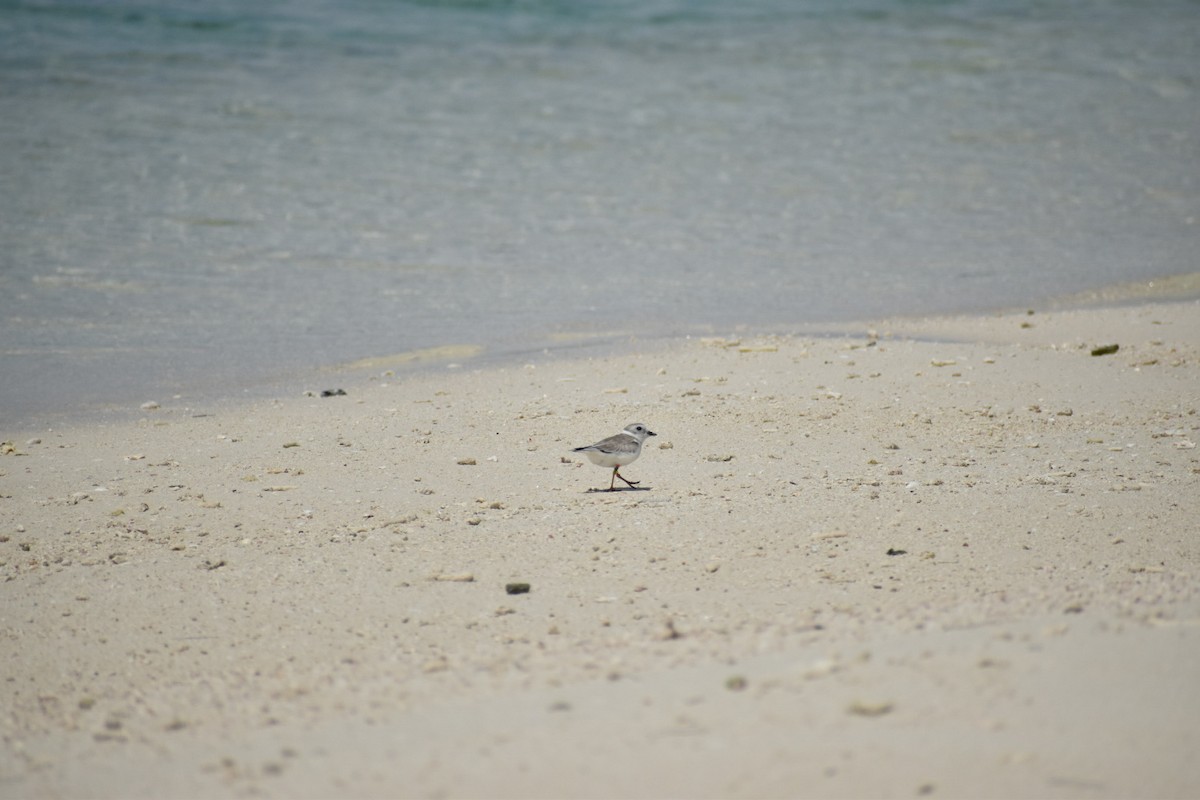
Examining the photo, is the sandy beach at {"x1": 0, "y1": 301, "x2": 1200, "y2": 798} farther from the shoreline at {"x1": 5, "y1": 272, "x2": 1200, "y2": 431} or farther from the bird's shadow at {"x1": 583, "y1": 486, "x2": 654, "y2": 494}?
the shoreline at {"x1": 5, "y1": 272, "x2": 1200, "y2": 431}

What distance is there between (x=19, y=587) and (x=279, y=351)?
176 inches

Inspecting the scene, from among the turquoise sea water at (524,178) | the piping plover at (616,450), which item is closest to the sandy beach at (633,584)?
the piping plover at (616,450)

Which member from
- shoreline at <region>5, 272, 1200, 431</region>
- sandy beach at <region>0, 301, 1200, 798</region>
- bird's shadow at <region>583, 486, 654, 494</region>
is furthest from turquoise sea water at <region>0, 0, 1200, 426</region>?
bird's shadow at <region>583, 486, 654, 494</region>

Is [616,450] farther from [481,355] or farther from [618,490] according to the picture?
[481,355]

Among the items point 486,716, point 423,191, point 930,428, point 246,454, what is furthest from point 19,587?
point 423,191

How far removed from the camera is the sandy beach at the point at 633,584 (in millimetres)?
3225

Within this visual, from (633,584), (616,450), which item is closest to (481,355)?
(616,450)

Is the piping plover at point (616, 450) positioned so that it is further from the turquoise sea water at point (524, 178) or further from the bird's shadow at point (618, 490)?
the turquoise sea water at point (524, 178)

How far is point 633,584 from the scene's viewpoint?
4.81 m

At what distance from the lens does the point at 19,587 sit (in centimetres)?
502

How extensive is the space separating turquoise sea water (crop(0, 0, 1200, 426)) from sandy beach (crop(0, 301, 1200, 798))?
6.22ft

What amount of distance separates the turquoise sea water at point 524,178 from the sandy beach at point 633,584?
74.6 inches

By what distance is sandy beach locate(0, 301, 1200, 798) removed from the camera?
127 inches

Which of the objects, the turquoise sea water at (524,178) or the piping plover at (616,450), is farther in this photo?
the turquoise sea water at (524,178)
